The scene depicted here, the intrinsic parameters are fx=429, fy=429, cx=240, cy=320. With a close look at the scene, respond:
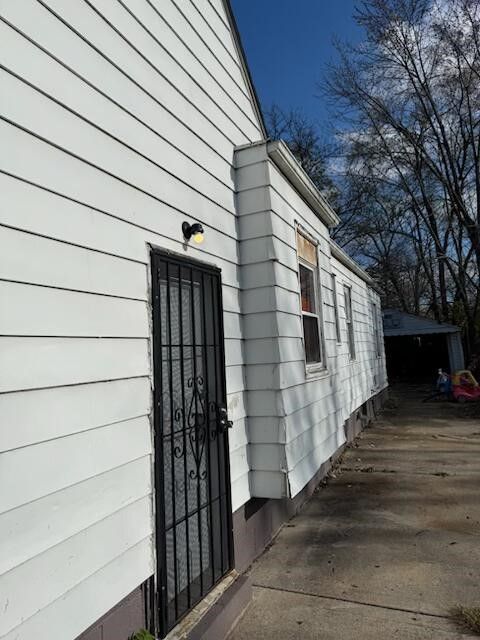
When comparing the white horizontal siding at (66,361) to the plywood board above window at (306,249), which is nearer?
the white horizontal siding at (66,361)

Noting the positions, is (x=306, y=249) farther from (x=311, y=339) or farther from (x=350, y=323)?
(x=350, y=323)

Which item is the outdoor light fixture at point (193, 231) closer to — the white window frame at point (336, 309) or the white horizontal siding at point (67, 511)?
the white horizontal siding at point (67, 511)

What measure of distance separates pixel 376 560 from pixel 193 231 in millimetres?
2803

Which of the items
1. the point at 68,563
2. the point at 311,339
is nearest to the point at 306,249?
the point at 311,339

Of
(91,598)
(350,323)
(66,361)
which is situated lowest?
(91,598)

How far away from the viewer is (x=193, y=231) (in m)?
2.80

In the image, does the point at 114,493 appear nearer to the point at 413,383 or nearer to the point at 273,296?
the point at 273,296

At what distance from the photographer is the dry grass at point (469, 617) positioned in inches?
94.3

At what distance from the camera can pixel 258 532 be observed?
11.5ft

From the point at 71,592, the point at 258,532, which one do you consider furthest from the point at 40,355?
the point at 258,532

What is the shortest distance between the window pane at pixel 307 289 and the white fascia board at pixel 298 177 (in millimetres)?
789

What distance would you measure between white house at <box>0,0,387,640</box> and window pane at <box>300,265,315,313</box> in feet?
1.68

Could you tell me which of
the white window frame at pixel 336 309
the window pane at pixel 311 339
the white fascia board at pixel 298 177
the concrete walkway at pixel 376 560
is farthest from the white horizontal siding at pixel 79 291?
the white window frame at pixel 336 309

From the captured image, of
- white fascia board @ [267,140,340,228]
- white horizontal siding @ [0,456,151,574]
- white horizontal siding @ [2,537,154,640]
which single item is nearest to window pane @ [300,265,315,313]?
white fascia board @ [267,140,340,228]
